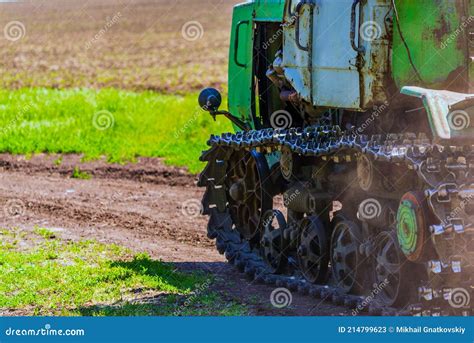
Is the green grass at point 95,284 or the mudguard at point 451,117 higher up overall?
the mudguard at point 451,117

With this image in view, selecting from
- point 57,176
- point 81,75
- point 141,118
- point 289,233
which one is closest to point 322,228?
point 289,233

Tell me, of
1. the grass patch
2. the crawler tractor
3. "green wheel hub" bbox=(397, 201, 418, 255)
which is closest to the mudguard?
the crawler tractor

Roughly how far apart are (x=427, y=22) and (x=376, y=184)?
1491 mm

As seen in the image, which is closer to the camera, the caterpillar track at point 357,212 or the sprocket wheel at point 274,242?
the caterpillar track at point 357,212

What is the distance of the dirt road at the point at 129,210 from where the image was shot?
493 inches

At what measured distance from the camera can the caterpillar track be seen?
9.18 meters

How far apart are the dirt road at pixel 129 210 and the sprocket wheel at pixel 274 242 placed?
1.21 feet

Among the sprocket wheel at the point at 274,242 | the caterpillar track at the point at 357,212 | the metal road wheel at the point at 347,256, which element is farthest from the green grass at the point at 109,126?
the metal road wheel at the point at 347,256

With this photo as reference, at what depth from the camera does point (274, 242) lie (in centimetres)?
1278

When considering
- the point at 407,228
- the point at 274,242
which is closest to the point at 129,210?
the point at 274,242

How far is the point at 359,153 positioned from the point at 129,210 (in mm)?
6784

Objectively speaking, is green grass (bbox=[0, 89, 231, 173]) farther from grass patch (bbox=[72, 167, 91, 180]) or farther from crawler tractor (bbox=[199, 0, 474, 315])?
crawler tractor (bbox=[199, 0, 474, 315])

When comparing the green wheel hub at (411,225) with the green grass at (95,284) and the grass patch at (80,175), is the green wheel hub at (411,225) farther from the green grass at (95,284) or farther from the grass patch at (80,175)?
the grass patch at (80,175)

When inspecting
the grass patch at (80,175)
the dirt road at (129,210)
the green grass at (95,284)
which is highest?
the grass patch at (80,175)
